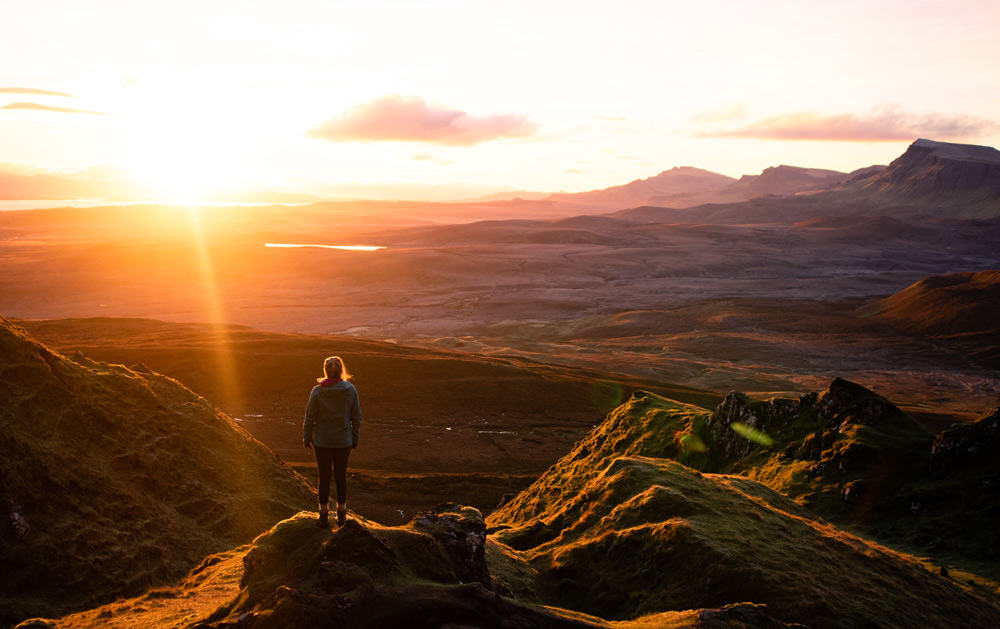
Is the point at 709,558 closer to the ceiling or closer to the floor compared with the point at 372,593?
closer to the floor

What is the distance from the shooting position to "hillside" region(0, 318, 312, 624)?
448 inches

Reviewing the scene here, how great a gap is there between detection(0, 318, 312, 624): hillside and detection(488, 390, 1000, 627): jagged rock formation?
6293mm

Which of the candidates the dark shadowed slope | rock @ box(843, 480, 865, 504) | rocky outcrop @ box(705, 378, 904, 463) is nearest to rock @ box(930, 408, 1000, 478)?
rock @ box(843, 480, 865, 504)

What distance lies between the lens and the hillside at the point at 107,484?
11383 mm

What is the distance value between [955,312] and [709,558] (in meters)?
103

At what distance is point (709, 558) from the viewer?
427 inches

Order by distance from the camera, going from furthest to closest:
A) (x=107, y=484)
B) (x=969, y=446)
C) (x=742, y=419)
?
(x=742, y=419)
(x=969, y=446)
(x=107, y=484)

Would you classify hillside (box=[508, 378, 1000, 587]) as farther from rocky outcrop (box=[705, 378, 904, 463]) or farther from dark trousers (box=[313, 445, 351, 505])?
dark trousers (box=[313, 445, 351, 505])

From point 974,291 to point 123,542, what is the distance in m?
115

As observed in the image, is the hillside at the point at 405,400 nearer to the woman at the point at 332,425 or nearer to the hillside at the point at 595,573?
the hillside at the point at 595,573

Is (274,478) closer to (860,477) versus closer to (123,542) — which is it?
(123,542)

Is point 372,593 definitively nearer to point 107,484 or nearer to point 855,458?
point 107,484

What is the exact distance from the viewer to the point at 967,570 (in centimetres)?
1385

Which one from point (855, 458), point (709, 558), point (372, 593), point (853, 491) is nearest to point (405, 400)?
point (855, 458)
